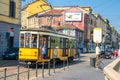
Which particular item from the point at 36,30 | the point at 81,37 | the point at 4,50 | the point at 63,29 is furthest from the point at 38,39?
the point at 81,37

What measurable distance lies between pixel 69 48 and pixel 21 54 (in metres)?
9.68

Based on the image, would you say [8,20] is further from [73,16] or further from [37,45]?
[73,16]

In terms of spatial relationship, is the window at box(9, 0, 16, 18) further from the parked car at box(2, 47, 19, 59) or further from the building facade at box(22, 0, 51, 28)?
the building facade at box(22, 0, 51, 28)

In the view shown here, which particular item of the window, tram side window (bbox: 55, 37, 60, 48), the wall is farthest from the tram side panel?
the window

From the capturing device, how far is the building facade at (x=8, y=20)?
39531mm

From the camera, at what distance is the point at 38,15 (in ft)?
298

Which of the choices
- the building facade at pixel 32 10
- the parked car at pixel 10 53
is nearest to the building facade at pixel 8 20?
the parked car at pixel 10 53

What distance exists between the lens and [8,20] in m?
41.0

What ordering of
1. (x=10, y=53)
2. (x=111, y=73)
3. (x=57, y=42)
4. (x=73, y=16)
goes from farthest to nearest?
(x=73, y=16), (x=10, y=53), (x=57, y=42), (x=111, y=73)

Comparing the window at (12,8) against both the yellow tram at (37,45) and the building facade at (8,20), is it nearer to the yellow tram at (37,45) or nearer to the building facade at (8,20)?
the building facade at (8,20)

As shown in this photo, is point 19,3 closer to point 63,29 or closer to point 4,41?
point 4,41

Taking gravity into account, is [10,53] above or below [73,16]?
below

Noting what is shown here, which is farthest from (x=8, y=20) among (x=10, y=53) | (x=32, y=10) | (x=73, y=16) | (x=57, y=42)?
(x=32, y=10)

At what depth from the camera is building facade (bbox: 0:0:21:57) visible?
3953 cm
